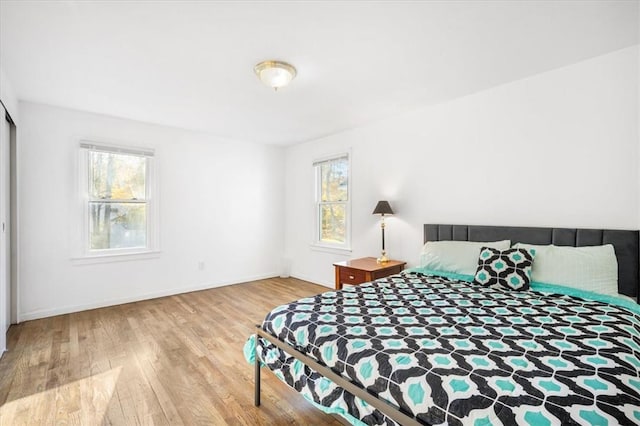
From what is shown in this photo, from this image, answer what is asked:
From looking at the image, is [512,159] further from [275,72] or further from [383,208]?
[275,72]

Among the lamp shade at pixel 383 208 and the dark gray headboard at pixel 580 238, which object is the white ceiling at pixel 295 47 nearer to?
the lamp shade at pixel 383 208

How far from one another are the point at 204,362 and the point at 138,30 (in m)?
2.52

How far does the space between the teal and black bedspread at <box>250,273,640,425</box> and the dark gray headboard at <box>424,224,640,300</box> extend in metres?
0.56

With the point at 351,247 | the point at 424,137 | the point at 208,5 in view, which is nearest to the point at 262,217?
the point at 351,247

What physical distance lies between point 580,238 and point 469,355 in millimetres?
1876

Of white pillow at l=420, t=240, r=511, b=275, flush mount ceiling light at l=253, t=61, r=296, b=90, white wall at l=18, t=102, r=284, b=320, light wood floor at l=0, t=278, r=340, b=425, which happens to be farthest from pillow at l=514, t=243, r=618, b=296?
white wall at l=18, t=102, r=284, b=320

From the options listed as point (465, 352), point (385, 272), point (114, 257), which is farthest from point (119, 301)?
point (465, 352)

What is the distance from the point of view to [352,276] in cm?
351

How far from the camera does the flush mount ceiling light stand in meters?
2.48

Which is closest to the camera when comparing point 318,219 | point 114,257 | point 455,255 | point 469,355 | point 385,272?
point 469,355

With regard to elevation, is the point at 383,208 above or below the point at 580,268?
above

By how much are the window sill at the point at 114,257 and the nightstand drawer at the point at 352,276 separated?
2665 mm

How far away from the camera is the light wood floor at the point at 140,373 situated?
1.89m

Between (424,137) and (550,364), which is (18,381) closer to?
(550,364)
